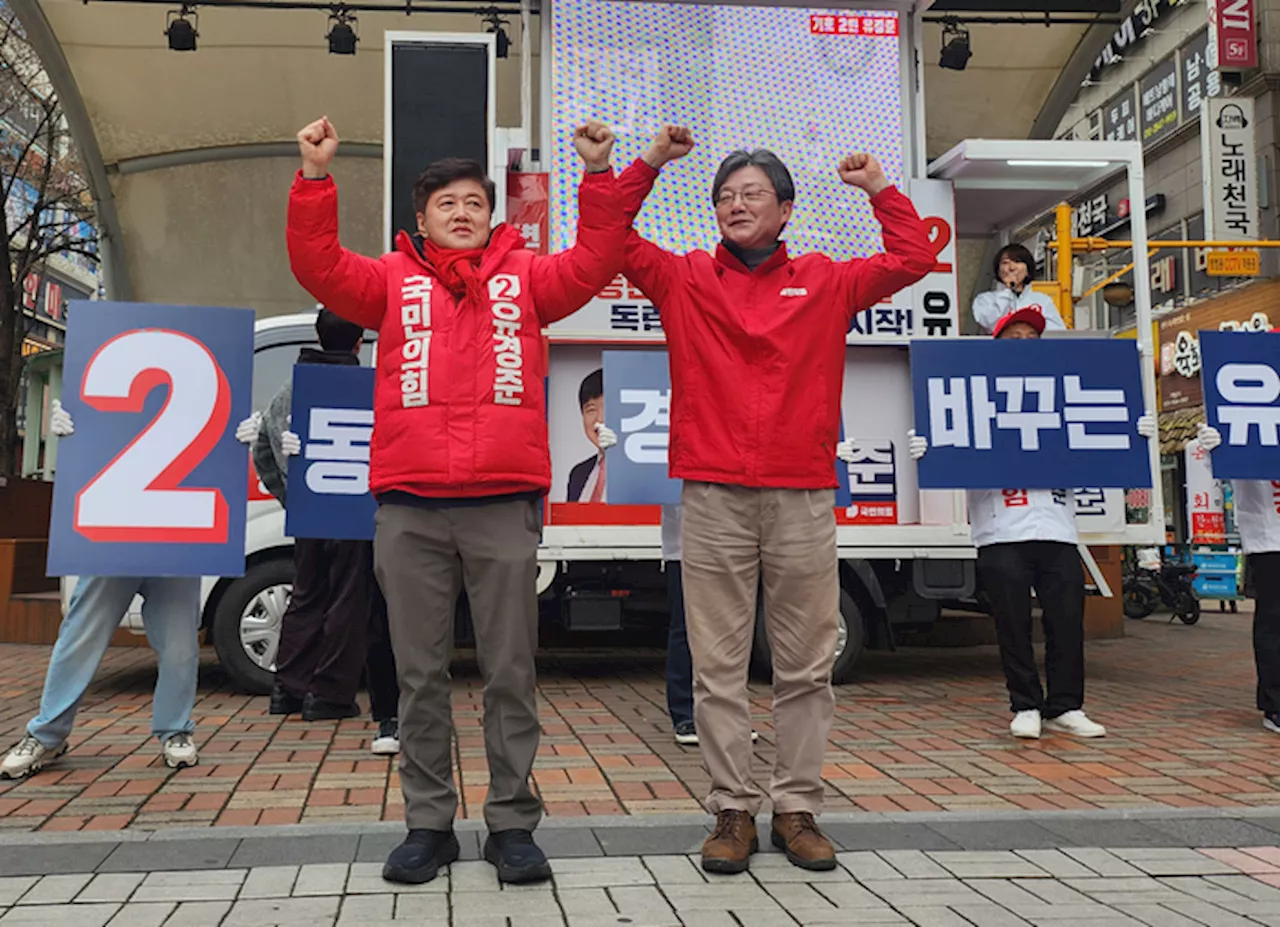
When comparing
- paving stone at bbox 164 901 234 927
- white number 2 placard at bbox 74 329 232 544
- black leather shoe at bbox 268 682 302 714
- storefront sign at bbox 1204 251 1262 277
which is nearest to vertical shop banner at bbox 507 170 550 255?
white number 2 placard at bbox 74 329 232 544

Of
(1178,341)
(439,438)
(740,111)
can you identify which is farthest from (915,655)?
(1178,341)

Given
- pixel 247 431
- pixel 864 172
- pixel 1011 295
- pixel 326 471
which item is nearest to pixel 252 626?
pixel 326 471

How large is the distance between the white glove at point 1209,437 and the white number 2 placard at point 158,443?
419cm

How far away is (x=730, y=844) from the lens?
9.82ft

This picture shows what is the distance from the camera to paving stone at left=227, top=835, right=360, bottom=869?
295cm

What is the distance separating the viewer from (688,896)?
2.73 meters

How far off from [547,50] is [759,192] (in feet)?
12.8

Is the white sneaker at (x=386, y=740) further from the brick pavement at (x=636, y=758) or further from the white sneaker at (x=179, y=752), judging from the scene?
the white sneaker at (x=179, y=752)

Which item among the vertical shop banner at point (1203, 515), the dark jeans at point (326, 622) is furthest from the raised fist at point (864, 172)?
the vertical shop banner at point (1203, 515)

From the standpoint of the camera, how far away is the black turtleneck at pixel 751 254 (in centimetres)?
336

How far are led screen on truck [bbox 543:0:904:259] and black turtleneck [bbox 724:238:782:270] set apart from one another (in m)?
3.13

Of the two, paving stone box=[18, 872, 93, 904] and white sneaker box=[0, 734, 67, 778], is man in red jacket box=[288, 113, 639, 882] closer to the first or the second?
paving stone box=[18, 872, 93, 904]

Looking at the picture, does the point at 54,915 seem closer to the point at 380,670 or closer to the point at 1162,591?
the point at 380,670

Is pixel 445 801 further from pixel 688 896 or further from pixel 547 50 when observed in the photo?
pixel 547 50
